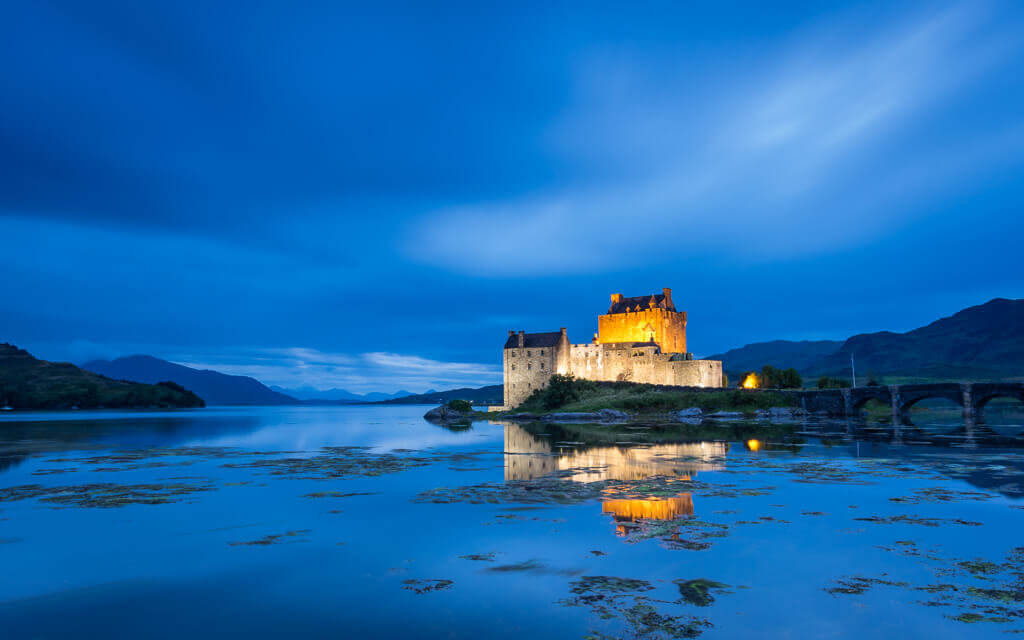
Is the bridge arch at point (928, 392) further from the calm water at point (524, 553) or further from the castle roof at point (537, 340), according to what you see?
the calm water at point (524, 553)

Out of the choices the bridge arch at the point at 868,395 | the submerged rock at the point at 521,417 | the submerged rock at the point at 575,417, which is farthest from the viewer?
the submerged rock at the point at 521,417

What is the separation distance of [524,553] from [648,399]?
64259mm

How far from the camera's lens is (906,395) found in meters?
68.9

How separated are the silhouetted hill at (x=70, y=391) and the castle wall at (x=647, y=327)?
118 m

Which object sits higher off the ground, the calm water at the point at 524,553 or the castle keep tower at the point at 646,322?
the castle keep tower at the point at 646,322

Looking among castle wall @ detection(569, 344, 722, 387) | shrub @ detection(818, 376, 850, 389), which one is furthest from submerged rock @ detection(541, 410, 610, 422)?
shrub @ detection(818, 376, 850, 389)

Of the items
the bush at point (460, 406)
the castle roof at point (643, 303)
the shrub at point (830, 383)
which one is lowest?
the bush at point (460, 406)

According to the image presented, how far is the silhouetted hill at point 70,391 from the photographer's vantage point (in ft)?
452

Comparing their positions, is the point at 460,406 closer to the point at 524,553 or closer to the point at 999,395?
the point at 999,395

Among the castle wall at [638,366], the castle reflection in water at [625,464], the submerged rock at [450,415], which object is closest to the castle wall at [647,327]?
the castle wall at [638,366]

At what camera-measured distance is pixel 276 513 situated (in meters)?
14.8

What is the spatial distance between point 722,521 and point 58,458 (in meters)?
31.3

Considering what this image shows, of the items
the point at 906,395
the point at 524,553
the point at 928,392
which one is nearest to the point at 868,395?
the point at 906,395

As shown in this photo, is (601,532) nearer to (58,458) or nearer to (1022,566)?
(1022,566)
